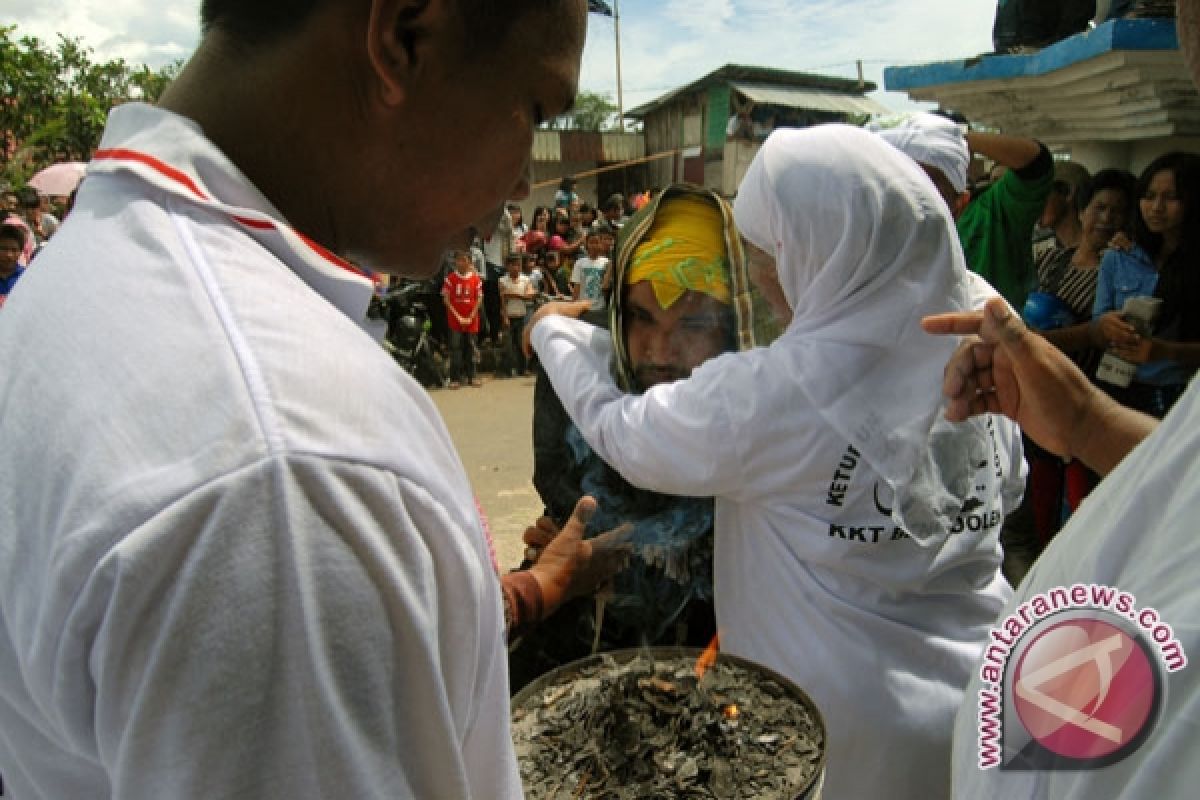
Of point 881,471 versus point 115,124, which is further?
point 881,471

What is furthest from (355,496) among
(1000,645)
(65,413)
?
(1000,645)

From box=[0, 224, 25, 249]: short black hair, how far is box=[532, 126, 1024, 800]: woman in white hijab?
19.6 ft

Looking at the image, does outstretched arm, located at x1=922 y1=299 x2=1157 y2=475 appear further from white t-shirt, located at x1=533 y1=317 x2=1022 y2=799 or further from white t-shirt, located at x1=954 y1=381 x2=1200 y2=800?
white t-shirt, located at x1=954 y1=381 x2=1200 y2=800

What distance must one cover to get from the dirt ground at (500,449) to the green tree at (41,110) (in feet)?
33.7

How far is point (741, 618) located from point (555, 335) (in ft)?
3.34

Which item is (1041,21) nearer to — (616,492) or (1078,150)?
(1078,150)

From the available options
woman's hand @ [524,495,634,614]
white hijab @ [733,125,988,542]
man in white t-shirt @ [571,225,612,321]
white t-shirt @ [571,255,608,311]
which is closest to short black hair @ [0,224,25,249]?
man in white t-shirt @ [571,225,612,321]

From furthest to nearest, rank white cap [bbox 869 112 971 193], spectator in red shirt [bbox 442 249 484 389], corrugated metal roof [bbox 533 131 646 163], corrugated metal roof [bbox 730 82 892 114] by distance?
corrugated metal roof [bbox 533 131 646 163] → corrugated metal roof [bbox 730 82 892 114] → spectator in red shirt [bbox 442 249 484 389] → white cap [bbox 869 112 971 193]

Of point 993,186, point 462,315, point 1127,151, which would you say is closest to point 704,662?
point 993,186

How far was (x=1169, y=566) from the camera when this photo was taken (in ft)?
2.65

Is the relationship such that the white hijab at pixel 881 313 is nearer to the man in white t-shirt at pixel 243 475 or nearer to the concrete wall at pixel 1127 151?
the man in white t-shirt at pixel 243 475

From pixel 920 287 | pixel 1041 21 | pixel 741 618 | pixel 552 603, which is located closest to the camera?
pixel 552 603

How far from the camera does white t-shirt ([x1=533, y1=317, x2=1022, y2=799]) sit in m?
1.84

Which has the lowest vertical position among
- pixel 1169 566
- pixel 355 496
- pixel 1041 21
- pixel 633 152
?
pixel 1169 566
